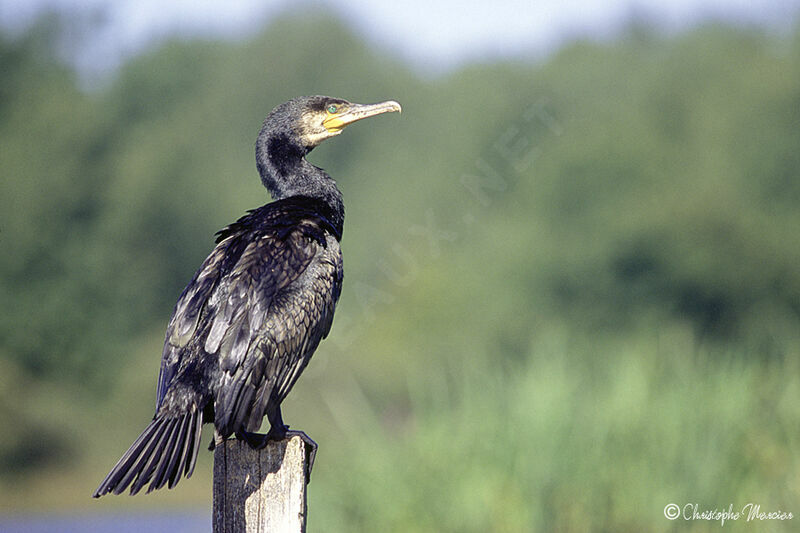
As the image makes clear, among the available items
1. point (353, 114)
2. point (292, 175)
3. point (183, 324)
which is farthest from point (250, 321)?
point (353, 114)

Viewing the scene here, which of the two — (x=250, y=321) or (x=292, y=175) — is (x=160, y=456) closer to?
(x=250, y=321)

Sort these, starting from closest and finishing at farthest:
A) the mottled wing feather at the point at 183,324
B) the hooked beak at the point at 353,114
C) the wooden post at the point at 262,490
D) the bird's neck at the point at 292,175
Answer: the wooden post at the point at 262,490
the mottled wing feather at the point at 183,324
the bird's neck at the point at 292,175
the hooked beak at the point at 353,114

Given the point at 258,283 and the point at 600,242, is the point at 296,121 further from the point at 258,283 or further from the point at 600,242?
the point at 600,242

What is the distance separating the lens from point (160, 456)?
3904mm

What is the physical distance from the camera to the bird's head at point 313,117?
5527mm

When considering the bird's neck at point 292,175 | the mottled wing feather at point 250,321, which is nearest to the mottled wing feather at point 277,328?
the mottled wing feather at point 250,321

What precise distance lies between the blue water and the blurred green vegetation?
0.66m

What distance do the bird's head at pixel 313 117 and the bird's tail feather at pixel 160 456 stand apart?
6.05 feet

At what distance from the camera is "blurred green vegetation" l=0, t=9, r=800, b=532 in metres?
23.8

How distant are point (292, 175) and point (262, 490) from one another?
2056mm

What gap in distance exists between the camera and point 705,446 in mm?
8664

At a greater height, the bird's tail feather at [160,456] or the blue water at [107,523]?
the blue water at [107,523]

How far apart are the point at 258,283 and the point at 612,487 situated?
15.8 feet

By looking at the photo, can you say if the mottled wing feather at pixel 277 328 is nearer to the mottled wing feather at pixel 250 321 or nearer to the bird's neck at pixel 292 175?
the mottled wing feather at pixel 250 321
